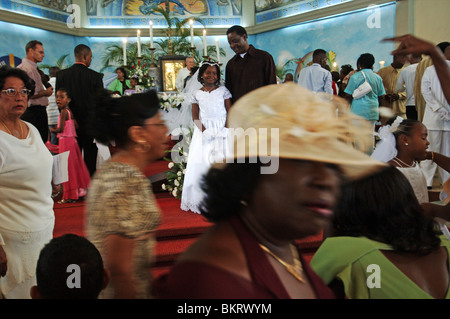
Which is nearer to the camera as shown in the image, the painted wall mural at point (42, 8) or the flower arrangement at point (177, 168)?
the flower arrangement at point (177, 168)

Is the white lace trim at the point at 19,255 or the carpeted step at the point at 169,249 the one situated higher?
the white lace trim at the point at 19,255

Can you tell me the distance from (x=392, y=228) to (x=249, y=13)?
54.0 ft

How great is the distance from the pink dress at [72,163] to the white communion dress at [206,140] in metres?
1.71

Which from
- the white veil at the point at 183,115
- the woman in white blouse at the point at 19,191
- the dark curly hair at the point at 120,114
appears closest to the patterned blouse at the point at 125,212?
the dark curly hair at the point at 120,114

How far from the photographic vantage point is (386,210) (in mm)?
1765

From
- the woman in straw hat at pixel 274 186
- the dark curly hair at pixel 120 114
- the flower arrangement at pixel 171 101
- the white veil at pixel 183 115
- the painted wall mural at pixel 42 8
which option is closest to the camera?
the woman in straw hat at pixel 274 186

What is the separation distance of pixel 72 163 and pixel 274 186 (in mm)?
5226

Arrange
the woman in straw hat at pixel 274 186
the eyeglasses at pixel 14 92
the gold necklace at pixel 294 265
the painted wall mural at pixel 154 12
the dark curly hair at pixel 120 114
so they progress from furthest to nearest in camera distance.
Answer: the painted wall mural at pixel 154 12 → the eyeglasses at pixel 14 92 → the dark curly hair at pixel 120 114 → the gold necklace at pixel 294 265 → the woman in straw hat at pixel 274 186


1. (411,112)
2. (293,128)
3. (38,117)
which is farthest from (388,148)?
(38,117)

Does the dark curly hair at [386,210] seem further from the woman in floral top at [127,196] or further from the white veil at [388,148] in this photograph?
the white veil at [388,148]

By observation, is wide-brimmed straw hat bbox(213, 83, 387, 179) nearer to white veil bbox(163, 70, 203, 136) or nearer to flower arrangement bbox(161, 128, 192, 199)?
flower arrangement bbox(161, 128, 192, 199)

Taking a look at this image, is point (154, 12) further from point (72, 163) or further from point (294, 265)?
point (294, 265)

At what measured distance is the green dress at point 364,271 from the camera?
154 centimetres
